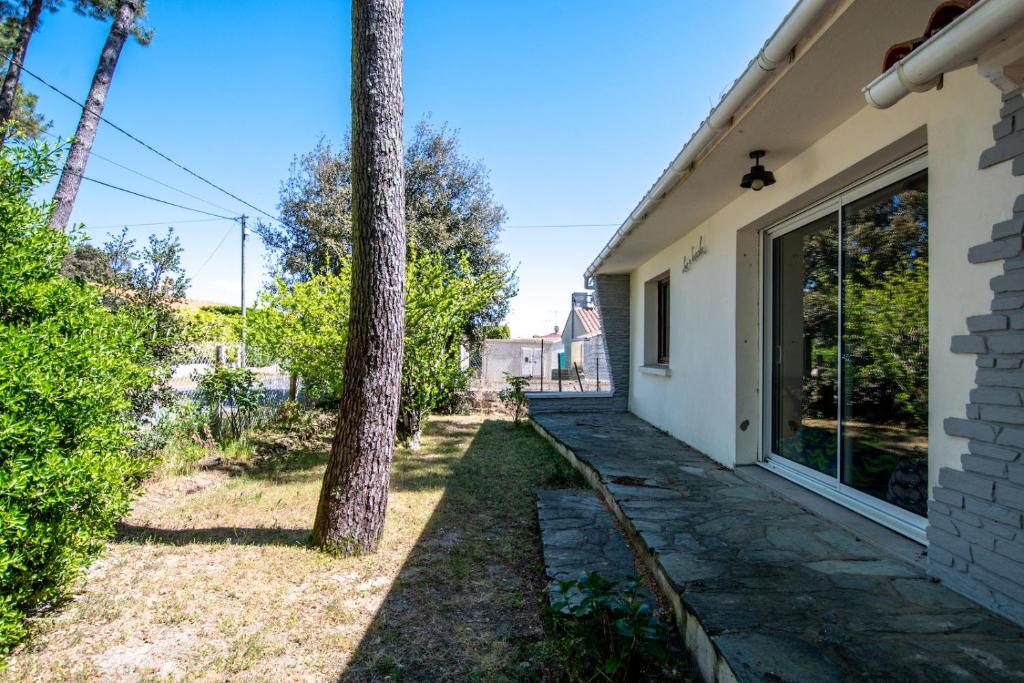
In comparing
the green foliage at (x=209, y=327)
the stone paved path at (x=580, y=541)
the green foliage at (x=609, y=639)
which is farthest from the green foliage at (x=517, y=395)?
the green foliage at (x=609, y=639)

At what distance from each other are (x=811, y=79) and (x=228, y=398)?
6.94 metres

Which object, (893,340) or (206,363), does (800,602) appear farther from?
(206,363)

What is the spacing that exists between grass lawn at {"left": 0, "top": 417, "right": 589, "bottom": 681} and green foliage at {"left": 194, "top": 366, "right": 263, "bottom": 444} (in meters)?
1.90

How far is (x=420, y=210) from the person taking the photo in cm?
1209

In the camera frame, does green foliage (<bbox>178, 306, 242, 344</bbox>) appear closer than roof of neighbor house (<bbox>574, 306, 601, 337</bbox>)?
Yes

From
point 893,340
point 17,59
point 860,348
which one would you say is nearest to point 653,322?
point 860,348

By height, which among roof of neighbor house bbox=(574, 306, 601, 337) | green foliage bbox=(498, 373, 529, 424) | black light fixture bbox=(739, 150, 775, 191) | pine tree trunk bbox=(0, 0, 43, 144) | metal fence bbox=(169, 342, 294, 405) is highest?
pine tree trunk bbox=(0, 0, 43, 144)

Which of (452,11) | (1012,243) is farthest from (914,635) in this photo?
(452,11)

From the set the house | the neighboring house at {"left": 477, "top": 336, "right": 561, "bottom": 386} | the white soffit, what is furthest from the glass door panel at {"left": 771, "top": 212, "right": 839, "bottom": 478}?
the house

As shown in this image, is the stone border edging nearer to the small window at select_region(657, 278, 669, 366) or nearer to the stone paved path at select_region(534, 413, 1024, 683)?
the stone paved path at select_region(534, 413, 1024, 683)

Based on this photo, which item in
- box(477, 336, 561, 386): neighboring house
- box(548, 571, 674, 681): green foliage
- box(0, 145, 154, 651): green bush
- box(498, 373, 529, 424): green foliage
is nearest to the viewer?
box(548, 571, 674, 681): green foliage

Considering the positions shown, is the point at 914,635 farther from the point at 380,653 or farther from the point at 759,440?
the point at 759,440

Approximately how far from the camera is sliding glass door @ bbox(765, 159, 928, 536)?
2861mm

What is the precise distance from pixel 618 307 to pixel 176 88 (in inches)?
347
